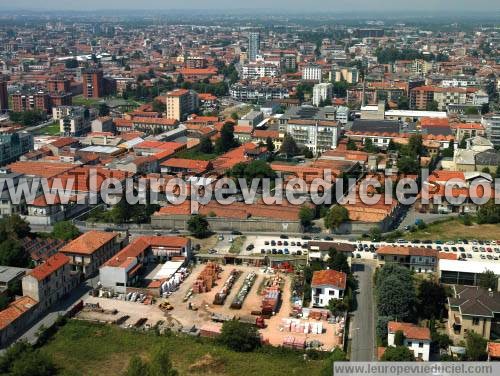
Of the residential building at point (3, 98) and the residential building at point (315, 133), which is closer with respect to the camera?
the residential building at point (315, 133)

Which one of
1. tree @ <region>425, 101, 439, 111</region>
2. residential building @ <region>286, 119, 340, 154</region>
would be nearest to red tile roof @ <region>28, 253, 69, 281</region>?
residential building @ <region>286, 119, 340, 154</region>

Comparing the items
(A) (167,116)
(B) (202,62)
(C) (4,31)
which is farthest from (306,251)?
(C) (4,31)

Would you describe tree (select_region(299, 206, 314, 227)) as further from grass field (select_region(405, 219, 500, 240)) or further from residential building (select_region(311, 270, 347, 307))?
residential building (select_region(311, 270, 347, 307))

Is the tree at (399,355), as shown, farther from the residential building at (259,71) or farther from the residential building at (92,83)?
the residential building at (259,71)

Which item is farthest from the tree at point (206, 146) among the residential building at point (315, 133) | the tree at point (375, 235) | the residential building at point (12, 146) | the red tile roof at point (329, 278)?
the red tile roof at point (329, 278)

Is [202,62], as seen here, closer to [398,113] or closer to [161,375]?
[398,113]

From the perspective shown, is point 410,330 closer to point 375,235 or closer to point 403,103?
point 375,235

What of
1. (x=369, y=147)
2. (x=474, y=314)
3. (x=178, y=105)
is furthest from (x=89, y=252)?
(x=178, y=105)
